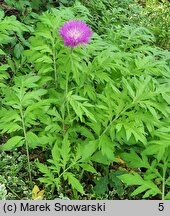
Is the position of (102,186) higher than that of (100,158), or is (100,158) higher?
(100,158)

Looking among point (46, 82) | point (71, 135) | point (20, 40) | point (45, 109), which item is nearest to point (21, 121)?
point (45, 109)

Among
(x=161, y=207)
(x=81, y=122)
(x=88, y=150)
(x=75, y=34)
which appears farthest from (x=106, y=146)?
(x=75, y=34)

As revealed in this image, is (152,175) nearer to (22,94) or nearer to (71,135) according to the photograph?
(71,135)

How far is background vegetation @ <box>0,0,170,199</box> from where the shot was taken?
9.84 ft

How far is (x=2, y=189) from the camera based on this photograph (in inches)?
112

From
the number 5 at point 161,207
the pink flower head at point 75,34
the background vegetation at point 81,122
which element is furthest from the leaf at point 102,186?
the pink flower head at point 75,34

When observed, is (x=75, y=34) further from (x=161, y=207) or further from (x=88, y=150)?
(x=161, y=207)

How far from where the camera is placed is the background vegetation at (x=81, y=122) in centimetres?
300

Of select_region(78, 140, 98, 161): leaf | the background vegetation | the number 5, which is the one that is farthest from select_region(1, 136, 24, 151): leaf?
the number 5

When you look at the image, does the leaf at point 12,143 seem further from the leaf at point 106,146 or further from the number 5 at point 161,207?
the number 5 at point 161,207

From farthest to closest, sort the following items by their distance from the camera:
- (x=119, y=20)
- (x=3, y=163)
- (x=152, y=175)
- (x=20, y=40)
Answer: (x=119, y=20) → (x=20, y=40) → (x=3, y=163) → (x=152, y=175)

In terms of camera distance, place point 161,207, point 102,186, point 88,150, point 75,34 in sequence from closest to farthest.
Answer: point 161,207, point 75,34, point 88,150, point 102,186

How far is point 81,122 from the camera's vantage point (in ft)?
10.9

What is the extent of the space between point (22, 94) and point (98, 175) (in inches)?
32.7
